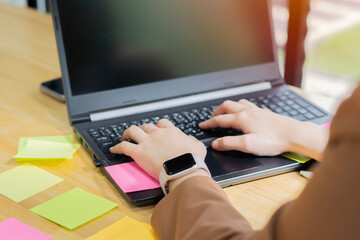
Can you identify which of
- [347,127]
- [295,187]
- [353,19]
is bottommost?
[353,19]

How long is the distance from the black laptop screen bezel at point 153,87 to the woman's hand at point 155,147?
0.16 metres

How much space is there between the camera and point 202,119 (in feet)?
3.60

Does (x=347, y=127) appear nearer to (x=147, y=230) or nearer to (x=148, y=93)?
(x=147, y=230)

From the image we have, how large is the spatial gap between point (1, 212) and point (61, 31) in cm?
42

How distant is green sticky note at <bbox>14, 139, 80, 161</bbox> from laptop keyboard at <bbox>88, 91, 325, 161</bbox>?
6 cm

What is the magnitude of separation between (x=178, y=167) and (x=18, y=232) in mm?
270

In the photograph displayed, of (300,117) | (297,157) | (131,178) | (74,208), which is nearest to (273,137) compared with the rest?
(297,157)

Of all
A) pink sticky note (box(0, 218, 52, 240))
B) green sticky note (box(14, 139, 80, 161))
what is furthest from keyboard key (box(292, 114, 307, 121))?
pink sticky note (box(0, 218, 52, 240))

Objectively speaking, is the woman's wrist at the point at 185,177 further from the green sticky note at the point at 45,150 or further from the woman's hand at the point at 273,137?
the green sticky note at the point at 45,150

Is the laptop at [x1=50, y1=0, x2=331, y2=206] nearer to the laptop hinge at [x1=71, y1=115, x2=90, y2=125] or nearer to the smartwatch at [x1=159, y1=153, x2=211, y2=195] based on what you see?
the laptop hinge at [x1=71, y1=115, x2=90, y2=125]

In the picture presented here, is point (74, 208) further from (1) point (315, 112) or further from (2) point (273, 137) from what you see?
(1) point (315, 112)

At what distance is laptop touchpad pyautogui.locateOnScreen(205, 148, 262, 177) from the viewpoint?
0.91 meters

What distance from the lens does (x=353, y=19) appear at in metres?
3.87

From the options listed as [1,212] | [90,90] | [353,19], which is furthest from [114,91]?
[353,19]
